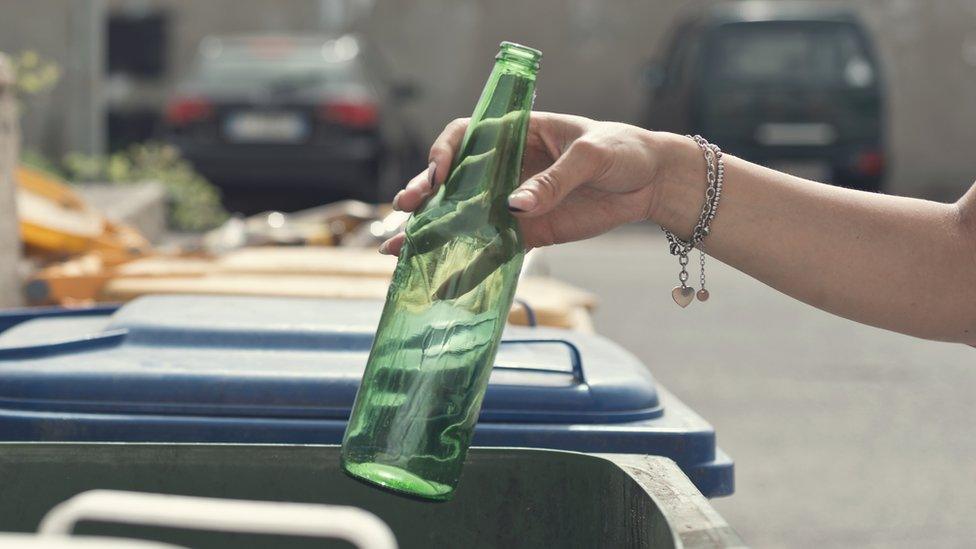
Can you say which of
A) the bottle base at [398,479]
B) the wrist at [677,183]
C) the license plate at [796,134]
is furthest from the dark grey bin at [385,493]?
the license plate at [796,134]

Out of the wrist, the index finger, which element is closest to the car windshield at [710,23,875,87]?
the wrist

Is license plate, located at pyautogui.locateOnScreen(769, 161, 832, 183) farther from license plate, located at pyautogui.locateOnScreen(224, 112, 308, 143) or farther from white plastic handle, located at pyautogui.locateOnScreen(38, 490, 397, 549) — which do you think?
white plastic handle, located at pyautogui.locateOnScreen(38, 490, 397, 549)

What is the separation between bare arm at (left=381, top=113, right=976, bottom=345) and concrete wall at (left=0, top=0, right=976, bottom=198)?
46.8 ft

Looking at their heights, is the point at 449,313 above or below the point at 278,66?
below

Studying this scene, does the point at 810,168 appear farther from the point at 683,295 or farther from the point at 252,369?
the point at 252,369

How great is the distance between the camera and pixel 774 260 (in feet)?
6.61

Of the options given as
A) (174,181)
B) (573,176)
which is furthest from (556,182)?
(174,181)

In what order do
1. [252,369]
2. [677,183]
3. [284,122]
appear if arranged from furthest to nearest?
1. [284,122]
2. [252,369]
3. [677,183]

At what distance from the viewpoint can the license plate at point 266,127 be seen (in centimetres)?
1094

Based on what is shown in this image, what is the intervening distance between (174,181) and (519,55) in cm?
868

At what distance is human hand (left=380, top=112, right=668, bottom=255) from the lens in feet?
5.54

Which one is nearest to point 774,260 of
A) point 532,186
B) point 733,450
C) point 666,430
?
point 666,430

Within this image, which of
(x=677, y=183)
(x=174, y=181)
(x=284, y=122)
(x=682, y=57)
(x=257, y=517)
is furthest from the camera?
(x=682, y=57)

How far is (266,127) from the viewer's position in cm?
1095
